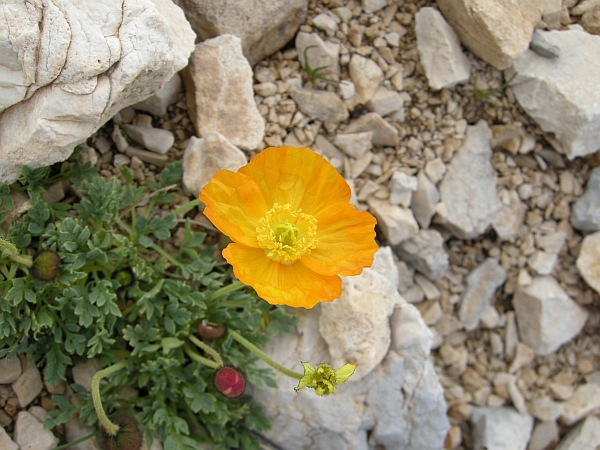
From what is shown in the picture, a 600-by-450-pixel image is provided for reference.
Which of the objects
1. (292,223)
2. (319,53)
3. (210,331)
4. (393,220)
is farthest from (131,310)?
(319,53)

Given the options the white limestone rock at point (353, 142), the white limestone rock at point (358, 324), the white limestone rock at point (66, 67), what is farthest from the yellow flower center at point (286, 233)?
the white limestone rock at point (353, 142)

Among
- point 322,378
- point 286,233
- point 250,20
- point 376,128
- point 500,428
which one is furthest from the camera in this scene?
point 500,428

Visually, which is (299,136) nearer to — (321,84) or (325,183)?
(321,84)

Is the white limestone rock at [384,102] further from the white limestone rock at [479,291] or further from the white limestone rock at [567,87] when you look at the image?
the white limestone rock at [479,291]

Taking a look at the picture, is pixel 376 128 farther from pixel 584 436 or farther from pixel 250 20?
pixel 584 436

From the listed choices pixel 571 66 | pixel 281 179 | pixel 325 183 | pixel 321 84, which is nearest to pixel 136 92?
pixel 281 179

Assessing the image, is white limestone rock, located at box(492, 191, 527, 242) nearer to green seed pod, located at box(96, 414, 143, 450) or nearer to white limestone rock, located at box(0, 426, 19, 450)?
green seed pod, located at box(96, 414, 143, 450)

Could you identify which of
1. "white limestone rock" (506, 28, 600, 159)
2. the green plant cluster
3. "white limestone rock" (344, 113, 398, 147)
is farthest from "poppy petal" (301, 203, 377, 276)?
"white limestone rock" (506, 28, 600, 159)
